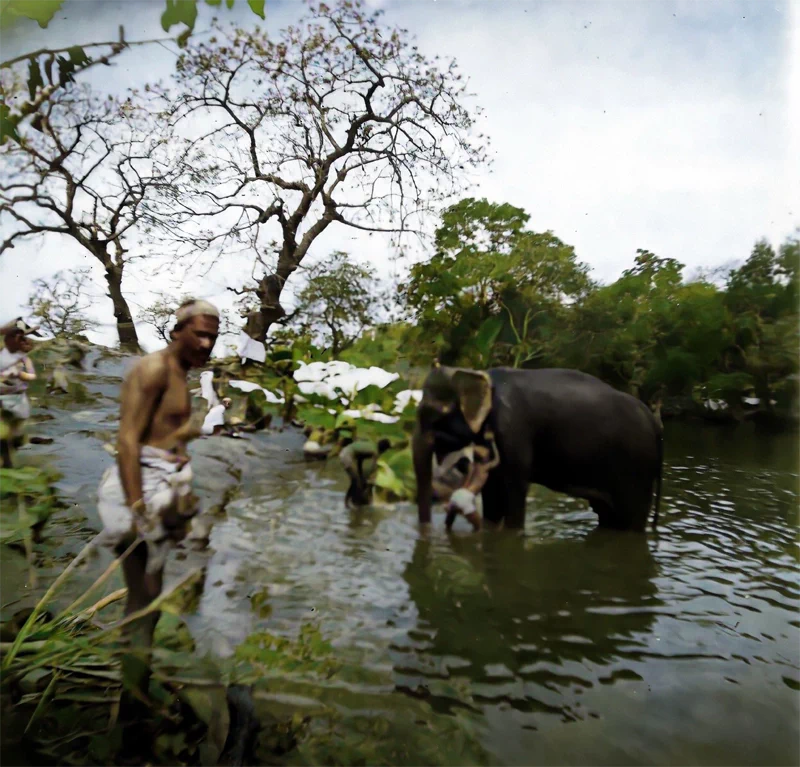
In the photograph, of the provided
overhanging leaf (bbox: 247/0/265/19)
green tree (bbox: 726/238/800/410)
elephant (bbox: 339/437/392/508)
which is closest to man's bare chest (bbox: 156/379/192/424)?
elephant (bbox: 339/437/392/508)

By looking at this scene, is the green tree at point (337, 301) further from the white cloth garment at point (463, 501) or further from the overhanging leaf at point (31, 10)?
the overhanging leaf at point (31, 10)

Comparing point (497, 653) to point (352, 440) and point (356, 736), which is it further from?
point (352, 440)

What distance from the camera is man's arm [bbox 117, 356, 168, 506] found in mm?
1067

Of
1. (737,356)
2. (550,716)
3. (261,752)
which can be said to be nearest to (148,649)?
(261,752)

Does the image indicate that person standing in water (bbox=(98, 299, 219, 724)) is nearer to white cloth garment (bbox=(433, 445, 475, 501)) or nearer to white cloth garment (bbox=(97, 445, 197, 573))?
→ white cloth garment (bbox=(97, 445, 197, 573))

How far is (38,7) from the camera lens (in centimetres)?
125

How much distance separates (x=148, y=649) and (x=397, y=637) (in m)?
0.43

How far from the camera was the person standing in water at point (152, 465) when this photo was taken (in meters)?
1.07

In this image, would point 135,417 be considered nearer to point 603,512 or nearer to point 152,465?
point 152,465

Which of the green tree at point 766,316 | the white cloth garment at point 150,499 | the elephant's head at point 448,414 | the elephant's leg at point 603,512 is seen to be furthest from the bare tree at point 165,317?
the green tree at point 766,316

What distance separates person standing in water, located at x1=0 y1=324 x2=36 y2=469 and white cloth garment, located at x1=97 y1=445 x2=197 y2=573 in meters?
0.36

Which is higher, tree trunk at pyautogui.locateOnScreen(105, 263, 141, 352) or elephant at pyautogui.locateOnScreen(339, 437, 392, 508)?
tree trunk at pyautogui.locateOnScreen(105, 263, 141, 352)

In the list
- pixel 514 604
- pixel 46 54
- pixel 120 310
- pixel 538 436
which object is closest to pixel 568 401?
pixel 538 436

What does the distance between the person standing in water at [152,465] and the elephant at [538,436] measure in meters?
0.44
